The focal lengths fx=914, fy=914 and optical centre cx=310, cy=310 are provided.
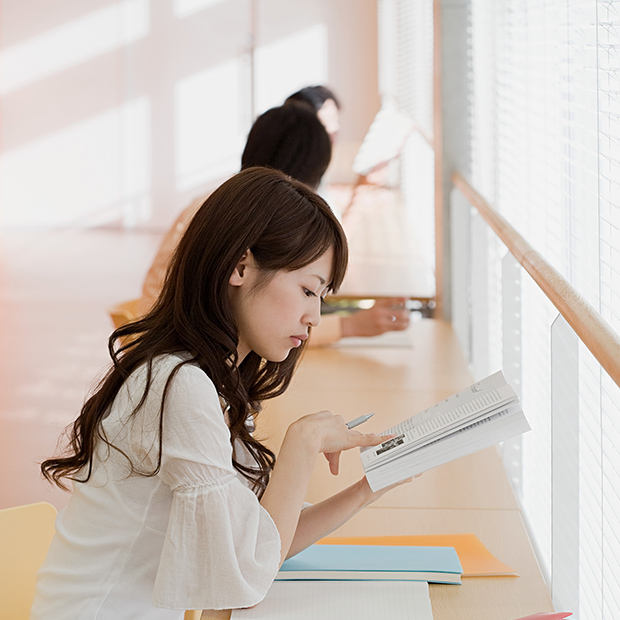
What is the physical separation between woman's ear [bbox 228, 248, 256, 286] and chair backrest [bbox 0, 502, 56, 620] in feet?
1.43

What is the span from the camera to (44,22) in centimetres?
713

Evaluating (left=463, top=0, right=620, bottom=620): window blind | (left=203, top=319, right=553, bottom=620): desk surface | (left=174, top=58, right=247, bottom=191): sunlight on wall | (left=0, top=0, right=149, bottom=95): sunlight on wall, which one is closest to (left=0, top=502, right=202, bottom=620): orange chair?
(left=203, top=319, right=553, bottom=620): desk surface

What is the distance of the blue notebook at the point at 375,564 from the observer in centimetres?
112

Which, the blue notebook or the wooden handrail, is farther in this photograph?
the blue notebook

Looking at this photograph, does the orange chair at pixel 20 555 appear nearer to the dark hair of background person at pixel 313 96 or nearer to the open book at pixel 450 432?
the open book at pixel 450 432

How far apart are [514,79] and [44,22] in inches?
231

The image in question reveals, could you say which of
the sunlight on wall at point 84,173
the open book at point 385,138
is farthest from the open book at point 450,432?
the sunlight on wall at point 84,173

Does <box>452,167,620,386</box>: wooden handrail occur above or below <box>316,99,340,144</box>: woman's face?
below

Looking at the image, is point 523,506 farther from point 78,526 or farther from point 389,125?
point 389,125

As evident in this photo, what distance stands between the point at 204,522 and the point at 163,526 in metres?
0.10

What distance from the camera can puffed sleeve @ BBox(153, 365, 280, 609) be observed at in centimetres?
93

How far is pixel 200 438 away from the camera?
3.11 ft

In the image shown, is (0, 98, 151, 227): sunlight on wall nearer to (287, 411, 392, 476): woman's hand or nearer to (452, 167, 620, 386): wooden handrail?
(452, 167, 620, 386): wooden handrail

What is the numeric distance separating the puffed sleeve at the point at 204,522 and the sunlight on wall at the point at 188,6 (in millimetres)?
6417
